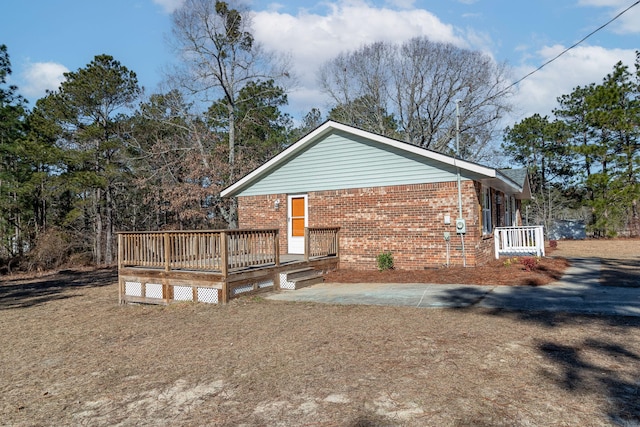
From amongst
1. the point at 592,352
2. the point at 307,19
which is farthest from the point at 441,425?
the point at 307,19

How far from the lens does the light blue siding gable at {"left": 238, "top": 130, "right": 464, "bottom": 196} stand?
11555mm

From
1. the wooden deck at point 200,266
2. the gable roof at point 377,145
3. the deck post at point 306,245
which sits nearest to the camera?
the wooden deck at point 200,266

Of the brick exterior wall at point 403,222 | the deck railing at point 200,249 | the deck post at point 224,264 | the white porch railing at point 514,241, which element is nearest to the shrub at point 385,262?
the brick exterior wall at point 403,222

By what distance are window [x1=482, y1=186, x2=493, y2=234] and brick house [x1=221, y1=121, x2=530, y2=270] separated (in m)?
0.03

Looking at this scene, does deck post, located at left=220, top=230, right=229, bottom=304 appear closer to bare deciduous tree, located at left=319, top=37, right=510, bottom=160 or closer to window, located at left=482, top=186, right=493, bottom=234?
window, located at left=482, top=186, right=493, bottom=234

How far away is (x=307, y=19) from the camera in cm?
1599

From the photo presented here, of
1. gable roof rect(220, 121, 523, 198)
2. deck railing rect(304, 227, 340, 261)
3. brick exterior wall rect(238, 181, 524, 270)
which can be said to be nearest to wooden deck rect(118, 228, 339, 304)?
deck railing rect(304, 227, 340, 261)

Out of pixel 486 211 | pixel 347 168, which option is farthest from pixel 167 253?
pixel 486 211

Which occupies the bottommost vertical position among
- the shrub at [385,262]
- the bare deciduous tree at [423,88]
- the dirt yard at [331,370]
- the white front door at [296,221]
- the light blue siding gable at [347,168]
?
the dirt yard at [331,370]

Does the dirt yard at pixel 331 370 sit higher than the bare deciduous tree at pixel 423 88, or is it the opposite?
the bare deciduous tree at pixel 423 88

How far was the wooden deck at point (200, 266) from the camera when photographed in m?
8.57

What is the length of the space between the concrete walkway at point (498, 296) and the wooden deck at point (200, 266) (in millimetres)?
600

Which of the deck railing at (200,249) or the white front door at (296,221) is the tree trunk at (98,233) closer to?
the white front door at (296,221)

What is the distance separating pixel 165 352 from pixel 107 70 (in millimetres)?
22036
